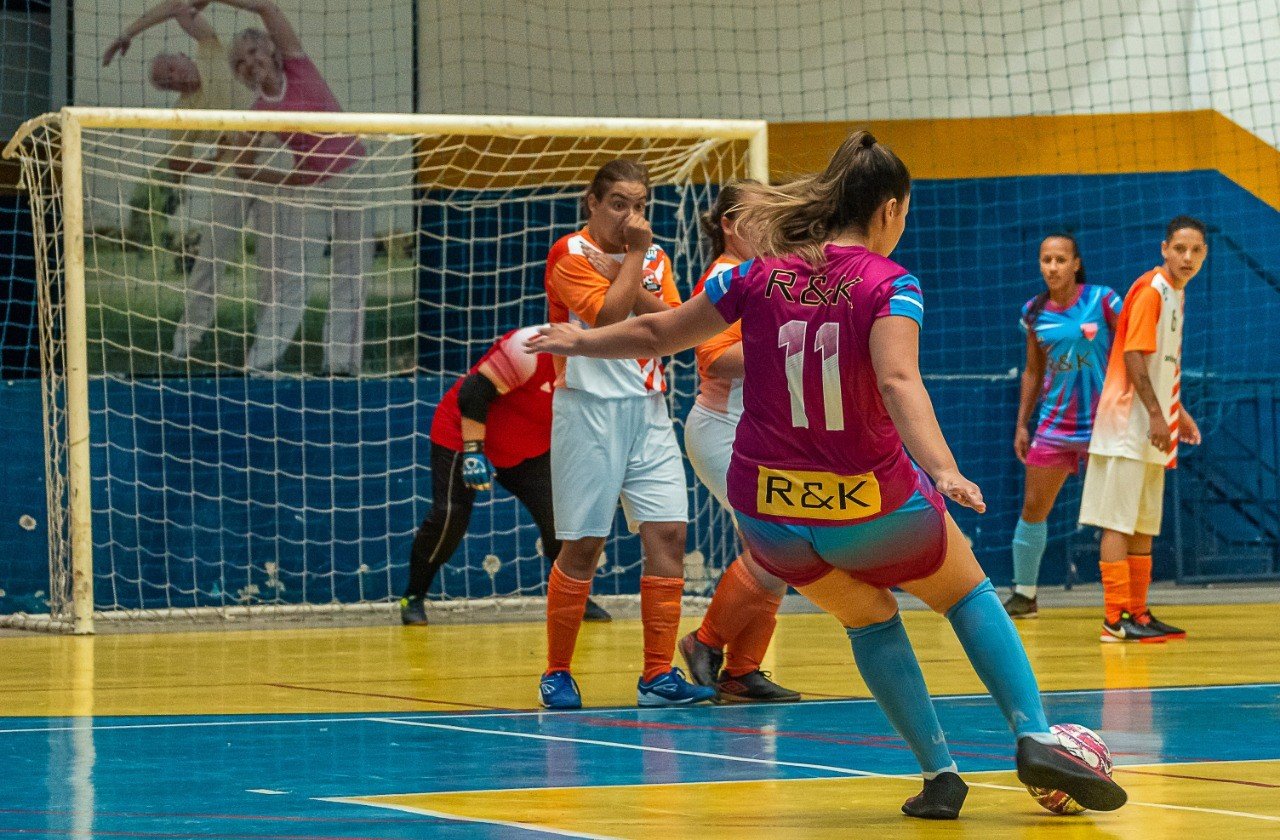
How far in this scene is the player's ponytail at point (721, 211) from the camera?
7.06 m

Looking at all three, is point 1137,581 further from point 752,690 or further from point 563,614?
point 563,614

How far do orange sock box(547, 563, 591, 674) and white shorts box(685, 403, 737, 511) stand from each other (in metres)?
0.65

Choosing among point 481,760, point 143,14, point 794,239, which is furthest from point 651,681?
point 143,14

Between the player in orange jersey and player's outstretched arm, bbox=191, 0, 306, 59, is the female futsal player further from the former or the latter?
player's outstretched arm, bbox=191, 0, 306, 59

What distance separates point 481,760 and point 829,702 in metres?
1.89

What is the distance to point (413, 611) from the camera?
1158 cm

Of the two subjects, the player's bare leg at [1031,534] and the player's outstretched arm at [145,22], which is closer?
the player's bare leg at [1031,534]

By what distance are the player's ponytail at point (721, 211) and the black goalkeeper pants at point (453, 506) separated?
13.8ft

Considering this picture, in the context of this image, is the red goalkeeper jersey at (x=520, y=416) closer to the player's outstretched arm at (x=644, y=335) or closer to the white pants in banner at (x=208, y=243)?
the white pants in banner at (x=208, y=243)

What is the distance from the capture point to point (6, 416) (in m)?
12.5

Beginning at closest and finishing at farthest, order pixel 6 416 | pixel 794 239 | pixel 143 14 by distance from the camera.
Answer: pixel 794 239 < pixel 6 416 < pixel 143 14

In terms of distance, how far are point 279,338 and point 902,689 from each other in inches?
380

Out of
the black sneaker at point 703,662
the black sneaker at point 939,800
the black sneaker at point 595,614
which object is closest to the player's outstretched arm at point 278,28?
the black sneaker at point 595,614

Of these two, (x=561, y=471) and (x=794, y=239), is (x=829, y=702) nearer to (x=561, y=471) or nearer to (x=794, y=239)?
(x=561, y=471)
